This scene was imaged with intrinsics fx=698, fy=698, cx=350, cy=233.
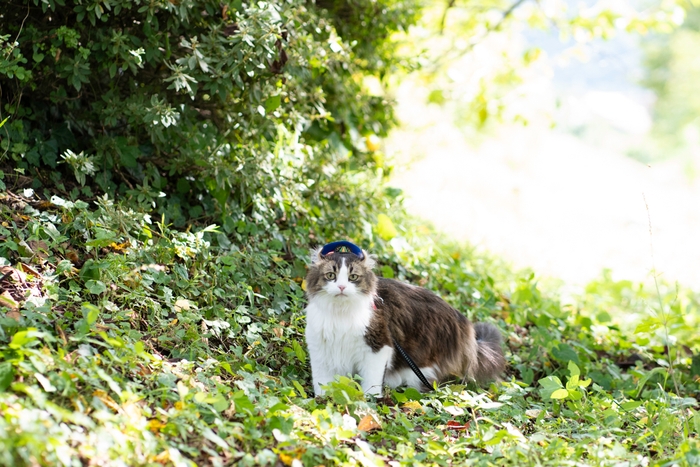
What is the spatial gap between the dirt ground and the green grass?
2.27 meters

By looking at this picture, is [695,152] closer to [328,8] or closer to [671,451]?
[328,8]

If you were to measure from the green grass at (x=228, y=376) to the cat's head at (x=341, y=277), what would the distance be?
498 millimetres

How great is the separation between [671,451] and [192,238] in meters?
2.95

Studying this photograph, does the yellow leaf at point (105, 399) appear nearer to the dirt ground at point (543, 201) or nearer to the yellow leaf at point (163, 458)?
the yellow leaf at point (163, 458)

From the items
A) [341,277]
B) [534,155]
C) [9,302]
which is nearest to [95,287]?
[9,302]

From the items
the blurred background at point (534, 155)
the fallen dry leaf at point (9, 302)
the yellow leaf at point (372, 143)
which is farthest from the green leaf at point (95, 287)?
the yellow leaf at point (372, 143)

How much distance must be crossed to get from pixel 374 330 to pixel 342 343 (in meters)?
0.19

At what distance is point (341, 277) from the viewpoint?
12.6 ft

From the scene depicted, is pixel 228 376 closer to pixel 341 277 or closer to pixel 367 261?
pixel 341 277

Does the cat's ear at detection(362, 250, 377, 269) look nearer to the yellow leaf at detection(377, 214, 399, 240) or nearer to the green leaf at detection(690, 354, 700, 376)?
the yellow leaf at detection(377, 214, 399, 240)

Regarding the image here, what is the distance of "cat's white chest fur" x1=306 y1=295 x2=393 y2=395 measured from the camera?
3.90m

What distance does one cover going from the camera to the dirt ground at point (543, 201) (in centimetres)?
891

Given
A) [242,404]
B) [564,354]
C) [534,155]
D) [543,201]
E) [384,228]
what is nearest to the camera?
[242,404]

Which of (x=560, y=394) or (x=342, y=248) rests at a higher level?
(x=342, y=248)
